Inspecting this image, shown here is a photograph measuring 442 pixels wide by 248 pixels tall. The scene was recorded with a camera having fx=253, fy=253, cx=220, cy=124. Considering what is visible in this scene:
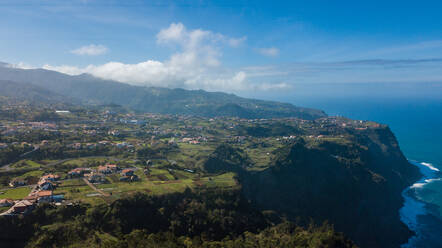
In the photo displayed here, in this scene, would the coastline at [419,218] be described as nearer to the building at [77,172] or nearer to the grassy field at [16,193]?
the building at [77,172]

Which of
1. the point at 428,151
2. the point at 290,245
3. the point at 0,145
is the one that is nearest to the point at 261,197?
the point at 290,245

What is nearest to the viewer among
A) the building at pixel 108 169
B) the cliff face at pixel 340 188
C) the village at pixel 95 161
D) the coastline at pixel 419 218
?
the village at pixel 95 161

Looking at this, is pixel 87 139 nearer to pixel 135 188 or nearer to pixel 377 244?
pixel 135 188

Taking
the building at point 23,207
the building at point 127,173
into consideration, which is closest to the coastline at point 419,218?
the building at point 127,173

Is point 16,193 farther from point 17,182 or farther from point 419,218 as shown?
point 419,218

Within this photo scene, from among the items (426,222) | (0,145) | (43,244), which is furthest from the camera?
(426,222)

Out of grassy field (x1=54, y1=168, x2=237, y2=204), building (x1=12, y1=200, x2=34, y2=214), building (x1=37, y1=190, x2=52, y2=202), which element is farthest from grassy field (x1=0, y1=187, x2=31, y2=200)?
building (x1=12, y1=200, x2=34, y2=214)
